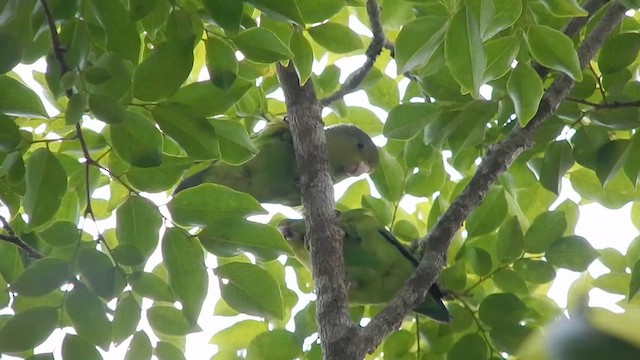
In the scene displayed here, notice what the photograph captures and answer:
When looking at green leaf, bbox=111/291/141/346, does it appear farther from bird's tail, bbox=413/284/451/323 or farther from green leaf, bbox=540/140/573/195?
green leaf, bbox=540/140/573/195

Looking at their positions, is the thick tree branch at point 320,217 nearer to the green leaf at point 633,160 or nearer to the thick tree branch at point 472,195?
the thick tree branch at point 472,195

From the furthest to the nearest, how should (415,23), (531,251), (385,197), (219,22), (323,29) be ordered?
(385,197) → (531,251) → (323,29) → (415,23) → (219,22)

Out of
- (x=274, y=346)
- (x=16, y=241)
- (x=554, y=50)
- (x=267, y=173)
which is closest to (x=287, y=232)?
→ (x=267, y=173)

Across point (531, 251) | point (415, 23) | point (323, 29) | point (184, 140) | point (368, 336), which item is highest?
point (323, 29)

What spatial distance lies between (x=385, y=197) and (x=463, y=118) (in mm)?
283

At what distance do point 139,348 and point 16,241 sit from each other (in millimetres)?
241

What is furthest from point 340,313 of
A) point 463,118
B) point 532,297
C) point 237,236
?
point 532,297

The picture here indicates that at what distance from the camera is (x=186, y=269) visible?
985 millimetres

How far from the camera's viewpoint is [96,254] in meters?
0.95

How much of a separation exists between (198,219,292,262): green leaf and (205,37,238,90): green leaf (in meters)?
0.19

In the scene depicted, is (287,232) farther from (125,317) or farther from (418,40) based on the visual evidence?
(418,40)

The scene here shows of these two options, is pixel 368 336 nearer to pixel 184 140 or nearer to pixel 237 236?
pixel 237 236

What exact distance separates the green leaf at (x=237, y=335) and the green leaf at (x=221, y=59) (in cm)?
55

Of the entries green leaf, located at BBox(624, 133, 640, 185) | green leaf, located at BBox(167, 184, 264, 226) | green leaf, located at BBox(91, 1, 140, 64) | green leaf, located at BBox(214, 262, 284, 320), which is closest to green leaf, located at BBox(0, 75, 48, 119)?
green leaf, located at BBox(91, 1, 140, 64)
